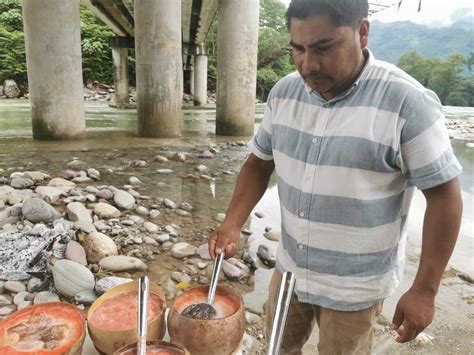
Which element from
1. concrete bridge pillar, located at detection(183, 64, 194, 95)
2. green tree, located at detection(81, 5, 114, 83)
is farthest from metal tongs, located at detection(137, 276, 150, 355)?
concrete bridge pillar, located at detection(183, 64, 194, 95)

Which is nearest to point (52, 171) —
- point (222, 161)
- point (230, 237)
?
point (222, 161)

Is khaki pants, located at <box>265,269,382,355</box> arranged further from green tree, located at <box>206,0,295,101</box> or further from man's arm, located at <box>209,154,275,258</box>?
green tree, located at <box>206,0,295,101</box>

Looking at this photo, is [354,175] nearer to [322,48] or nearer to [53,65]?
[322,48]

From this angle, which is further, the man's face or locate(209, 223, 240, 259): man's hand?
locate(209, 223, 240, 259): man's hand

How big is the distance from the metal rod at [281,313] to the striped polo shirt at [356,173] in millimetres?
398

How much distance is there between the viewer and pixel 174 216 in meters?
4.20

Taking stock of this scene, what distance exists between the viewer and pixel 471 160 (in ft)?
29.6

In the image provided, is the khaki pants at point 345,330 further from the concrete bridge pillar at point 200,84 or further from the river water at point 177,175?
the concrete bridge pillar at point 200,84

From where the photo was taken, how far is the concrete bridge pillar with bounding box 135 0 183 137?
820 centimetres

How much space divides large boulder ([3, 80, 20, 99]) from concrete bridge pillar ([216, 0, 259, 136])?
17.7 meters

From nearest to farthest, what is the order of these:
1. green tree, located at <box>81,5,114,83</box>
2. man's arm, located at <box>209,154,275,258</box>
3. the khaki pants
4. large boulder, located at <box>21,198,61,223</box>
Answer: the khaki pants, man's arm, located at <box>209,154,275,258</box>, large boulder, located at <box>21,198,61,223</box>, green tree, located at <box>81,5,114,83</box>

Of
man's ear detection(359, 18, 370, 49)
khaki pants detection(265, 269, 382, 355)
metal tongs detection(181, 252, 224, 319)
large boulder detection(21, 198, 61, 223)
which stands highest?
man's ear detection(359, 18, 370, 49)

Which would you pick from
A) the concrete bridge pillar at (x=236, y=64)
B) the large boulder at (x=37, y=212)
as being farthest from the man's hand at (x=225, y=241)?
the concrete bridge pillar at (x=236, y=64)

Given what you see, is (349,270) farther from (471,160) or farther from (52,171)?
(471,160)
